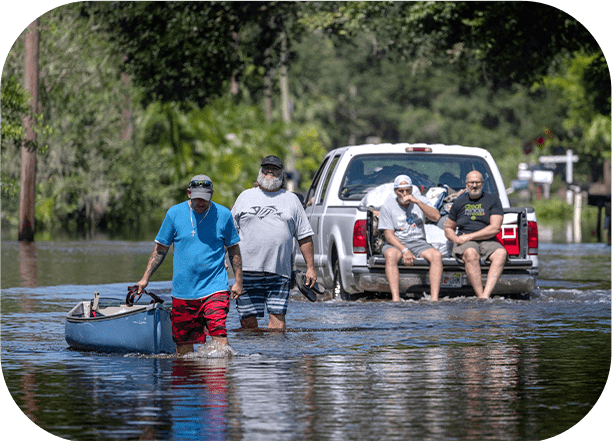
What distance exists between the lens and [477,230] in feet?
50.1

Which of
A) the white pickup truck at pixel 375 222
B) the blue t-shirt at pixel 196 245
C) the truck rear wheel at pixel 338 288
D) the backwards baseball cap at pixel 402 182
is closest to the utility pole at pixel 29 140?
the white pickup truck at pixel 375 222

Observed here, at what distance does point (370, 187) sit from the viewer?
52.1 ft

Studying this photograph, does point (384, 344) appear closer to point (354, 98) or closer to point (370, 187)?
point (370, 187)

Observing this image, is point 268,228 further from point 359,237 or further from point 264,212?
point 359,237

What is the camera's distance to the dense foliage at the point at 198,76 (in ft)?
89.0

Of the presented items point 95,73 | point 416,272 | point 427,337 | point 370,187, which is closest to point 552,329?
point 427,337

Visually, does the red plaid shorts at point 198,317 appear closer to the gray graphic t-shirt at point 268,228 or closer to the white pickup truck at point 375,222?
the gray graphic t-shirt at point 268,228

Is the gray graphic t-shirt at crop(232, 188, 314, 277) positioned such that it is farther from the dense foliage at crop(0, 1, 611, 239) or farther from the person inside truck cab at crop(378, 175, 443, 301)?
the dense foliage at crop(0, 1, 611, 239)

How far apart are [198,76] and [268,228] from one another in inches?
665

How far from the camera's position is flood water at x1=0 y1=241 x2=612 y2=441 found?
25.1 feet

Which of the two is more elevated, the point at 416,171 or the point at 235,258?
the point at 416,171

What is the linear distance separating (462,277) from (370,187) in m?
1.60

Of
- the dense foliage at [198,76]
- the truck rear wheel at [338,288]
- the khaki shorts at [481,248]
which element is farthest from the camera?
the dense foliage at [198,76]

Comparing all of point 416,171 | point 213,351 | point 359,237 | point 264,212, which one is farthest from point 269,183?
point 416,171
